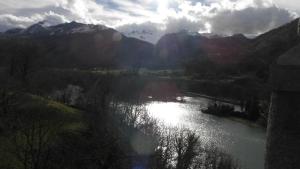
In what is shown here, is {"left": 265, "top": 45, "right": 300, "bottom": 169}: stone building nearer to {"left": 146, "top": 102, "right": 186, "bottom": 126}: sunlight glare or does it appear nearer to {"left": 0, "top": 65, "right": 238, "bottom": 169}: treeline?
{"left": 0, "top": 65, "right": 238, "bottom": 169}: treeline

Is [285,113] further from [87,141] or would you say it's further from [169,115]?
[169,115]

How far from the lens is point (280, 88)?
18.2 ft

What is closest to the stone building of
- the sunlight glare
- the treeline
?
the treeline

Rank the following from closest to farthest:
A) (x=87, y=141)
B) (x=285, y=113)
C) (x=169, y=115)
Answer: (x=285, y=113), (x=87, y=141), (x=169, y=115)

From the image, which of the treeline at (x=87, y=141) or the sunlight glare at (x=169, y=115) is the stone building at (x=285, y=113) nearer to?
the treeline at (x=87, y=141)

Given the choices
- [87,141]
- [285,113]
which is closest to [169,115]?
[87,141]

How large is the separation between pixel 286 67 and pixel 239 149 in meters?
52.3

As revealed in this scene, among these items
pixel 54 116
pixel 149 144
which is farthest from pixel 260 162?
pixel 54 116

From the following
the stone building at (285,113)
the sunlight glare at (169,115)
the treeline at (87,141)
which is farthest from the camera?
the sunlight glare at (169,115)

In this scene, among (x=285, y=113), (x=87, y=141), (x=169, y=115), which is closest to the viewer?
(x=285, y=113)

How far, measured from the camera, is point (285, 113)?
18.5ft

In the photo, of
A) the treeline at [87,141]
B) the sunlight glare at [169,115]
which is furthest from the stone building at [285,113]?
the sunlight glare at [169,115]

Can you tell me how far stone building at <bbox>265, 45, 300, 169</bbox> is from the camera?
546cm

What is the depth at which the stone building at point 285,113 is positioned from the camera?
17.9 ft
